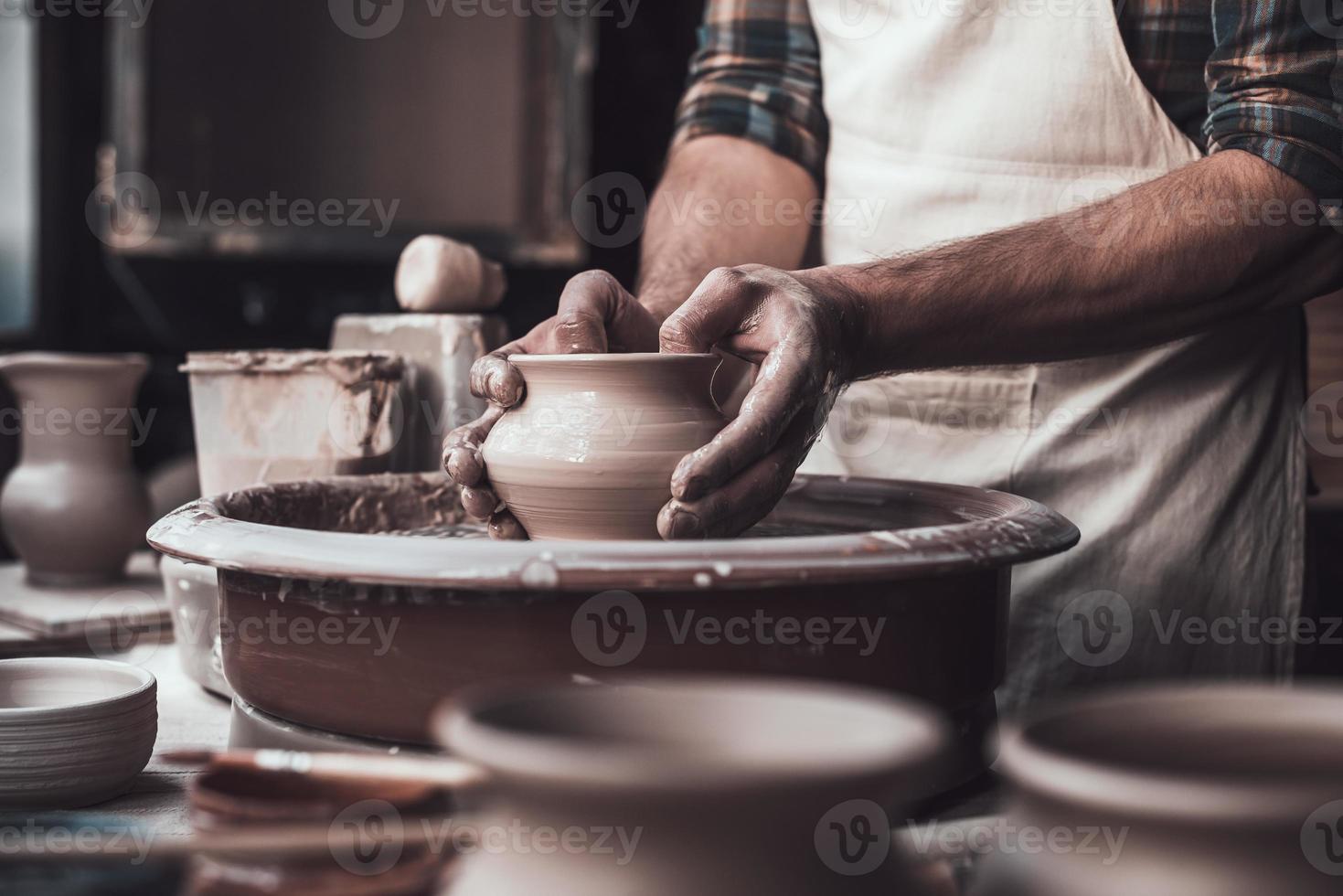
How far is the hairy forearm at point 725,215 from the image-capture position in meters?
1.50

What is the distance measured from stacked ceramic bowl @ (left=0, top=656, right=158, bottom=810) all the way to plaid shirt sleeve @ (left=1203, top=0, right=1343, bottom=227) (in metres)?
1.07

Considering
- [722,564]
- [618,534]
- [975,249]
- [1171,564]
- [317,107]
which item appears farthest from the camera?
[317,107]

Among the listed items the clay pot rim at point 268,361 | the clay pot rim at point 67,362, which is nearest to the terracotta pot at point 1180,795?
the clay pot rim at point 268,361

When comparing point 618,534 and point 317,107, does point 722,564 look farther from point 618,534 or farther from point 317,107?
point 317,107

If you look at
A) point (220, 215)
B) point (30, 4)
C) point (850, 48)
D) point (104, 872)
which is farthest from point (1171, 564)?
point (30, 4)

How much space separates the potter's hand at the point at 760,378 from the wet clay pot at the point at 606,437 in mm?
34

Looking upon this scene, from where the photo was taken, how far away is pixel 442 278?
1521 millimetres

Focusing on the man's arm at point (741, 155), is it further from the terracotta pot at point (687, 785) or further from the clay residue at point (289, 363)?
the terracotta pot at point (687, 785)

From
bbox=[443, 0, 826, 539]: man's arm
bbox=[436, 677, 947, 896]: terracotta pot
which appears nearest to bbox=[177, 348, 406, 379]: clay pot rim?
bbox=[443, 0, 826, 539]: man's arm

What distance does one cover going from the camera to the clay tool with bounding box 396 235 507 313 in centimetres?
153

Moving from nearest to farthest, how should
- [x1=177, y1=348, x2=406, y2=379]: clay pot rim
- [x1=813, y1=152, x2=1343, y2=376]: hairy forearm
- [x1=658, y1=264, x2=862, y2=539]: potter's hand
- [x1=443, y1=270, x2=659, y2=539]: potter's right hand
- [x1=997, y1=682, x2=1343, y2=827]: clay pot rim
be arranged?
[x1=997, y1=682, x2=1343, y2=827]: clay pot rim
[x1=658, y1=264, x2=862, y2=539]: potter's hand
[x1=443, y1=270, x2=659, y2=539]: potter's right hand
[x1=813, y1=152, x2=1343, y2=376]: hairy forearm
[x1=177, y1=348, x2=406, y2=379]: clay pot rim

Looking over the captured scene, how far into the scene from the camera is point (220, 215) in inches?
133

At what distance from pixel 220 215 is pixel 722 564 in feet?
10.0

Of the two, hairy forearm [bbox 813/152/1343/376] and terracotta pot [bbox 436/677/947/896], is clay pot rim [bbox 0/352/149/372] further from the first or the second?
terracotta pot [bbox 436/677/947/896]
